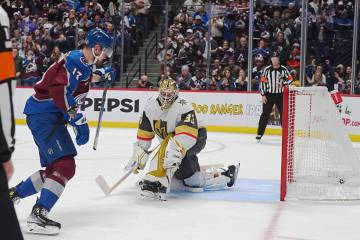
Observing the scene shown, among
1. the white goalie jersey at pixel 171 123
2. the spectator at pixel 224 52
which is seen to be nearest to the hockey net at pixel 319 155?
the white goalie jersey at pixel 171 123

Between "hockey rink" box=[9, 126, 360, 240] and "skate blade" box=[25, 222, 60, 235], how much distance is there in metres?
0.03

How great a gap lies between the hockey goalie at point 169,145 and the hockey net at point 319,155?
66cm

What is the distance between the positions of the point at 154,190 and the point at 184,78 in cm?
675

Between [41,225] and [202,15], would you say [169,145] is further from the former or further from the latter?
[202,15]

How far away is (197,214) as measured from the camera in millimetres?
3854

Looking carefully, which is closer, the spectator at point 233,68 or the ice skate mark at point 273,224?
the ice skate mark at point 273,224

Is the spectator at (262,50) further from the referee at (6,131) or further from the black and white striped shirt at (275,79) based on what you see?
the referee at (6,131)

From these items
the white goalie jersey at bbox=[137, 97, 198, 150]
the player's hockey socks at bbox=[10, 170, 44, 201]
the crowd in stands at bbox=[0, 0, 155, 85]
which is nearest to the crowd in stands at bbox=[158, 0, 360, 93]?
the crowd in stands at bbox=[0, 0, 155, 85]

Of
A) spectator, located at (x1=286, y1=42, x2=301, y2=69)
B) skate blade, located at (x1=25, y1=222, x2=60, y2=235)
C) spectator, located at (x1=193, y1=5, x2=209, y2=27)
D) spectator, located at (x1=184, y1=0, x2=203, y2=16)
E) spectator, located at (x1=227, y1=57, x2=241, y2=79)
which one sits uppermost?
spectator, located at (x1=184, y1=0, x2=203, y2=16)

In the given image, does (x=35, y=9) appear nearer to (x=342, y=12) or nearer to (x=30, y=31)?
(x=30, y=31)

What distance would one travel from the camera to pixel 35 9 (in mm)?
13898

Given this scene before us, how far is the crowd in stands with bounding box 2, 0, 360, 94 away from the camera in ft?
33.5

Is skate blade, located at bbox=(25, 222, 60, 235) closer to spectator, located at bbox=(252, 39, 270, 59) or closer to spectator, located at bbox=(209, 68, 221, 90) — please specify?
spectator, located at bbox=(209, 68, 221, 90)

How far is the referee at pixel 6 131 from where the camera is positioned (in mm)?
1610
